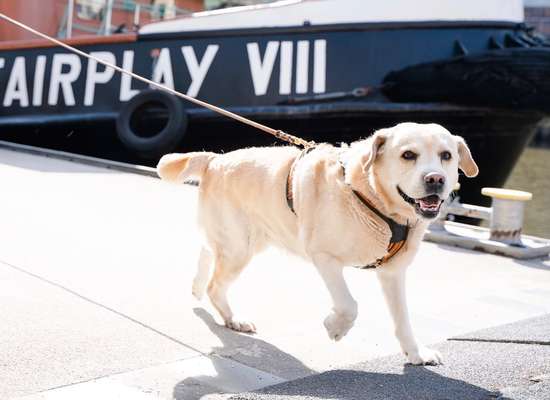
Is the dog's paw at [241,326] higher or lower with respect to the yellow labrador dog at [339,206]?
lower

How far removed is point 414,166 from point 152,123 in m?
7.68

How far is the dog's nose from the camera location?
3.27 metres

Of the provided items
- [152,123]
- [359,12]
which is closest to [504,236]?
[359,12]

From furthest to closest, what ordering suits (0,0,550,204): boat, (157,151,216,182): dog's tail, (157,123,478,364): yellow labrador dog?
(0,0,550,204): boat
(157,151,216,182): dog's tail
(157,123,478,364): yellow labrador dog

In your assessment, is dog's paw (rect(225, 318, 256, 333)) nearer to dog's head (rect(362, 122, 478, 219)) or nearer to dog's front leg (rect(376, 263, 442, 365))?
dog's front leg (rect(376, 263, 442, 365))

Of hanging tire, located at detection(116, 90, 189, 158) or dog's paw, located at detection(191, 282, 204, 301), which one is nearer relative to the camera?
dog's paw, located at detection(191, 282, 204, 301)

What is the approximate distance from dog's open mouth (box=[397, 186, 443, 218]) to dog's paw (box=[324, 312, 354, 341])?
53 cm

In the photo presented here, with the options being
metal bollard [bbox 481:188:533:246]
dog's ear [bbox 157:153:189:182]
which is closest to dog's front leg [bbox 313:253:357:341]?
dog's ear [bbox 157:153:189:182]

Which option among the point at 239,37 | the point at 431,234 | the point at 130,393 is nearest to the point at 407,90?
the point at 239,37

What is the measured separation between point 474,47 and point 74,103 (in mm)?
5263

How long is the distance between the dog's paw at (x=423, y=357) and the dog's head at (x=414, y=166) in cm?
63

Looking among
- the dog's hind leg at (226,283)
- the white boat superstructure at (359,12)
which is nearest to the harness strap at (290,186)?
the dog's hind leg at (226,283)

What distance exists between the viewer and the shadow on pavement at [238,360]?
328 centimetres

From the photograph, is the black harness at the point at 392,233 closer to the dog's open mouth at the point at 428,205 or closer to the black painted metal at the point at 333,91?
the dog's open mouth at the point at 428,205
